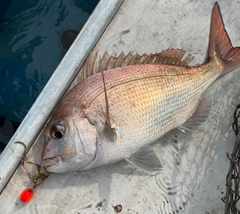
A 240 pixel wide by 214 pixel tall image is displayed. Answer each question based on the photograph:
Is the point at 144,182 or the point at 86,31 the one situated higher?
the point at 86,31

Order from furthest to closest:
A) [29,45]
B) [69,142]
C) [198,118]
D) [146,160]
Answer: [29,45]
[198,118]
[146,160]
[69,142]

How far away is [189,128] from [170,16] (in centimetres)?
79

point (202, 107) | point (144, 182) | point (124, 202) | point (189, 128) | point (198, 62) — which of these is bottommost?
point (124, 202)

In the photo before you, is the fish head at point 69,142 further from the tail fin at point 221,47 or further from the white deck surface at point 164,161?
the tail fin at point 221,47

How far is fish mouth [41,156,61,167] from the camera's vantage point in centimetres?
171

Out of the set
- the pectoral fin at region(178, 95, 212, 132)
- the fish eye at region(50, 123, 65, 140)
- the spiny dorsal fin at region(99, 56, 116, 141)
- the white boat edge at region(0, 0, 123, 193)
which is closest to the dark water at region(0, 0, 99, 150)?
the white boat edge at region(0, 0, 123, 193)

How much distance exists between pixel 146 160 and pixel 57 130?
0.53 meters

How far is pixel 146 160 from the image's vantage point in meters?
1.85

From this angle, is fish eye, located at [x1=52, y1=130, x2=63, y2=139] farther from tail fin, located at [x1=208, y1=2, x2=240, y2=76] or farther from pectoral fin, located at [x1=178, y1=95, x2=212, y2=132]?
tail fin, located at [x1=208, y1=2, x2=240, y2=76]

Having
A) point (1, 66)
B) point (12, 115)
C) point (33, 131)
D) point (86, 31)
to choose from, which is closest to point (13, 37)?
point (1, 66)

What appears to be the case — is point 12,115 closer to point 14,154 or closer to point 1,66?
point 1,66

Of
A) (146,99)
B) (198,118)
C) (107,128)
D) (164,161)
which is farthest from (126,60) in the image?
(164,161)

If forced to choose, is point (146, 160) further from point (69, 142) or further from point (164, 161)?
point (69, 142)

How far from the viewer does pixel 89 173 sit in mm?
1945
